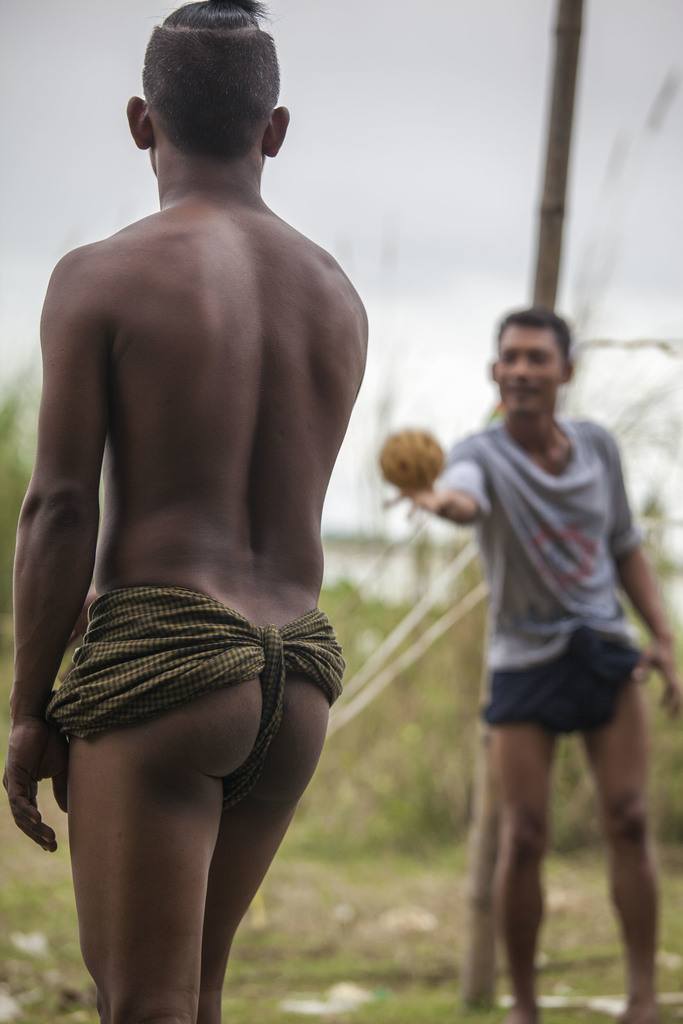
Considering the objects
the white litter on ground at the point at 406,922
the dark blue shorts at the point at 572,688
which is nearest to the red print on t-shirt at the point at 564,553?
the dark blue shorts at the point at 572,688

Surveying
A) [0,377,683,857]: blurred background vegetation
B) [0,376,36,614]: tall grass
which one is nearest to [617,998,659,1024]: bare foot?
[0,377,683,857]: blurred background vegetation

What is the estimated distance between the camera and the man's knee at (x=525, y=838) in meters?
3.65

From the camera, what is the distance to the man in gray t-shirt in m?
3.65

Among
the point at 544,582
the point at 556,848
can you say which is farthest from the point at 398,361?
the point at 544,582

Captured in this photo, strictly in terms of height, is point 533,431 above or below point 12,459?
above

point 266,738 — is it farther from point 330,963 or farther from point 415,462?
point 330,963

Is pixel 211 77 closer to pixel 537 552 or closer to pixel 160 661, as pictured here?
pixel 160 661

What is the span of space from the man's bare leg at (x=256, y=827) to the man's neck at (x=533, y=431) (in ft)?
6.67

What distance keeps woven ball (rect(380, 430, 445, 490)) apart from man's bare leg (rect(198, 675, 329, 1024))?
50.6 inches

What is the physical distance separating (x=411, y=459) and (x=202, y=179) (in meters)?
1.30

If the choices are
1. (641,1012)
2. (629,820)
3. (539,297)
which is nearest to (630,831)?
(629,820)

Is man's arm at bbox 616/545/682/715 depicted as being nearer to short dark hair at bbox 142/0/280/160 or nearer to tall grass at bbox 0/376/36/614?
short dark hair at bbox 142/0/280/160

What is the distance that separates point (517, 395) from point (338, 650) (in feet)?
6.41

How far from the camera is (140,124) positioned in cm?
197
